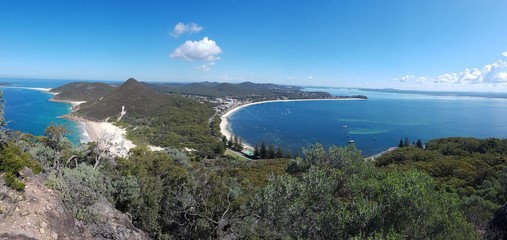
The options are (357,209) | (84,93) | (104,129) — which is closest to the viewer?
(357,209)

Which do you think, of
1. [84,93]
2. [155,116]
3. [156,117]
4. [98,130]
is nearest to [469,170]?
[98,130]

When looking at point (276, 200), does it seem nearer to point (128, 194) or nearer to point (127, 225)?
point (127, 225)

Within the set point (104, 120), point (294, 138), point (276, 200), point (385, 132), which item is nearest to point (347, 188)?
point (276, 200)

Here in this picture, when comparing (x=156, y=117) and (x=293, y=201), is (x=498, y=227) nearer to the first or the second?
(x=293, y=201)

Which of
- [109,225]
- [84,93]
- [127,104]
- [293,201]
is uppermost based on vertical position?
[293,201]

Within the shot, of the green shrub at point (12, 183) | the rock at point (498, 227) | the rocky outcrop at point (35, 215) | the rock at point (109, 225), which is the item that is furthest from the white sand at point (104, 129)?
the rock at point (498, 227)
